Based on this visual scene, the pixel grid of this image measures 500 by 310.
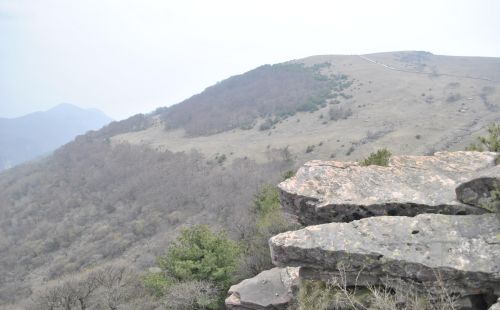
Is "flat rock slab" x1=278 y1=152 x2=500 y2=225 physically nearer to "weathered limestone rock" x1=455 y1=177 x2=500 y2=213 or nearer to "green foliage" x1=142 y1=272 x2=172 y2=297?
"weathered limestone rock" x1=455 y1=177 x2=500 y2=213

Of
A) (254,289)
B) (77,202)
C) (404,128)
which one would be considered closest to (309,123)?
(404,128)

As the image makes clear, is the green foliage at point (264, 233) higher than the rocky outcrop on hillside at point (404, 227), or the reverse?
the rocky outcrop on hillside at point (404, 227)

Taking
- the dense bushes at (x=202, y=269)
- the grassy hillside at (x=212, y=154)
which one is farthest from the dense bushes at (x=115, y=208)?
the dense bushes at (x=202, y=269)

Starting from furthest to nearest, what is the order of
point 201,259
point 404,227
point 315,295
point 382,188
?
point 201,259, point 382,188, point 315,295, point 404,227

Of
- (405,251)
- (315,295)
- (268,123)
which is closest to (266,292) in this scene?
(315,295)

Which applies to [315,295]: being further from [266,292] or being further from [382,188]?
[266,292]

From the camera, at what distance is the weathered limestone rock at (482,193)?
711 centimetres

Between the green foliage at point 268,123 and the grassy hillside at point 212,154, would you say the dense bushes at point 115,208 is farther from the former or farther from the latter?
the green foliage at point 268,123

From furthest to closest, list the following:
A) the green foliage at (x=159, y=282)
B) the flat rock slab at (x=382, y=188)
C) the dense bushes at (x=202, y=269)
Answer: the green foliage at (x=159, y=282) < the dense bushes at (x=202, y=269) < the flat rock slab at (x=382, y=188)

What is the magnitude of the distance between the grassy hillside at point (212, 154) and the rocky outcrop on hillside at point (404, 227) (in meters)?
18.5

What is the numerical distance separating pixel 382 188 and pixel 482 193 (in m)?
2.22

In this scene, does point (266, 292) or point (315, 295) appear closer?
point (315, 295)

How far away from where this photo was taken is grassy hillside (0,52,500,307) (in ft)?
159

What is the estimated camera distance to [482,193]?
7.54 meters
